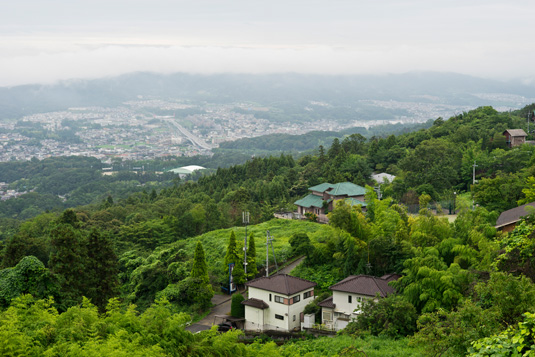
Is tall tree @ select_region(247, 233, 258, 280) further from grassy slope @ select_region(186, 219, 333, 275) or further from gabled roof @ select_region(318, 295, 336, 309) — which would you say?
gabled roof @ select_region(318, 295, 336, 309)

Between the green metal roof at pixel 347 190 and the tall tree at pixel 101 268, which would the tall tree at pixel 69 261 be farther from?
the green metal roof at pixel 347 190

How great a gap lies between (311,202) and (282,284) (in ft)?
47.1

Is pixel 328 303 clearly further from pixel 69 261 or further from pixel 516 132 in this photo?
pixel 516 132

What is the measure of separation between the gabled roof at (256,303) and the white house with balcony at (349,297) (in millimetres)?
1821

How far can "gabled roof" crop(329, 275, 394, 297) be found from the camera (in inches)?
637

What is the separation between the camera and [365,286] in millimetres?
16453

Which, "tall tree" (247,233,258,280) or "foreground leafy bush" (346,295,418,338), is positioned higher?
"foreground leafy bush" (346,295,418,338)

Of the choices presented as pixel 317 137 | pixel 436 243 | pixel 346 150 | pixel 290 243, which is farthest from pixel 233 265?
pixel 317 137

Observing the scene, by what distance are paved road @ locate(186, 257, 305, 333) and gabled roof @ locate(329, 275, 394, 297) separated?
444 centimetres

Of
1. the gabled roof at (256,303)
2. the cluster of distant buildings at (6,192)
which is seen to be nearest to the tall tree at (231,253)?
the gabled roof at (256,303)

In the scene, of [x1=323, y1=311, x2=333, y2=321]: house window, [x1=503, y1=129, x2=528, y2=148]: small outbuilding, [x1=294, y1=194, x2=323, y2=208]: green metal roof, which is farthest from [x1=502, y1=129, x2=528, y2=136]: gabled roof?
[x1=323, y1=311, x2=333, y2=321]: house window

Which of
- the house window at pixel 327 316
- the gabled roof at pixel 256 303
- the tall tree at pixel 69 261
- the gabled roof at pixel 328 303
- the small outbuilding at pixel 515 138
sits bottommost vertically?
the house window at pixel 327 316

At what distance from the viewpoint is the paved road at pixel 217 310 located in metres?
17.5

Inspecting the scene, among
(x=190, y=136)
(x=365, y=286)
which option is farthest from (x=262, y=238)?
(x=190, y=136)
